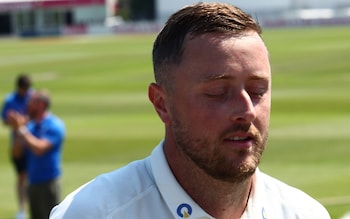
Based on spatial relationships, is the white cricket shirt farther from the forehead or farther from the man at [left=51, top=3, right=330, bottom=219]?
the forehead

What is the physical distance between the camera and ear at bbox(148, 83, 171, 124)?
2582 millimetres

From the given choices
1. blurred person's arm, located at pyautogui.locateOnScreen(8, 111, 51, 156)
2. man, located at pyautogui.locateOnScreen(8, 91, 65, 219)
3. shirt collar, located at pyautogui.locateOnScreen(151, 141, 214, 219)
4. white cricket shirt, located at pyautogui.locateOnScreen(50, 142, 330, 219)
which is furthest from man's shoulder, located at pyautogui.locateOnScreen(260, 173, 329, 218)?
blurred person's arm, located at pyautogui.locateOnScreen(8, 111, 51, 156)

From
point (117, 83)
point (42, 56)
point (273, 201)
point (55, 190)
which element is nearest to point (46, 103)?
point (55, 190)

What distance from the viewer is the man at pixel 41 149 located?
11375 millimetres

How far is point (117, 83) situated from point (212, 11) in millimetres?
28166

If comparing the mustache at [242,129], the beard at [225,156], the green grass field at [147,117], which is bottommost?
the green grass field at [147,117]

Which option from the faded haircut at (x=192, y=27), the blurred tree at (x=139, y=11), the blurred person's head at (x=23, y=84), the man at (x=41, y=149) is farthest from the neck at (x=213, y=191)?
the blurred tree at (x=139, y=11)

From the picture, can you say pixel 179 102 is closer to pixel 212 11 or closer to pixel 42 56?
pixel 212 11

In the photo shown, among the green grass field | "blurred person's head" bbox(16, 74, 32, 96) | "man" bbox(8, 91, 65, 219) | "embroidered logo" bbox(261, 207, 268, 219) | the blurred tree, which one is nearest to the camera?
"embroidered logo" bbox(261, 207, 268, 219)

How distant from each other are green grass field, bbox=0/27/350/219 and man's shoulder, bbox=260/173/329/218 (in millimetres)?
8089

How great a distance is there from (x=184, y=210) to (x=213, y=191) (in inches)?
3.9

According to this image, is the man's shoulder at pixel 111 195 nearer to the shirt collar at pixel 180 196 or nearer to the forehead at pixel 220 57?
the shirt collar at pixel 180 196

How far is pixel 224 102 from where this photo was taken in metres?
2.43

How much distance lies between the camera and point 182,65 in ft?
8.10
